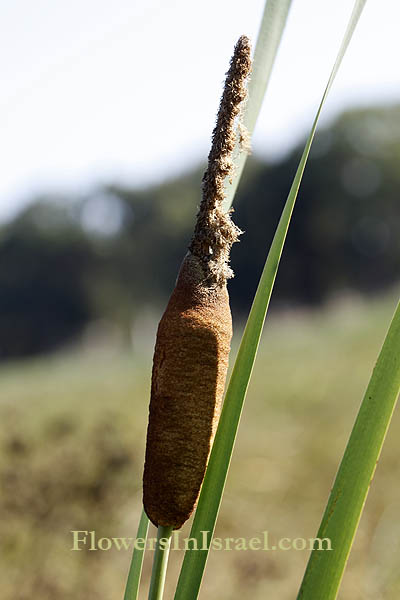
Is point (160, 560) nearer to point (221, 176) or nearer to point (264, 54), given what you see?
point (221, 176)

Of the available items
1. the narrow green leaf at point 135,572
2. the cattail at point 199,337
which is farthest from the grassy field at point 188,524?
the cattail at point 199,337

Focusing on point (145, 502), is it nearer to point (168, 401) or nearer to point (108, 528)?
point (168, 401)

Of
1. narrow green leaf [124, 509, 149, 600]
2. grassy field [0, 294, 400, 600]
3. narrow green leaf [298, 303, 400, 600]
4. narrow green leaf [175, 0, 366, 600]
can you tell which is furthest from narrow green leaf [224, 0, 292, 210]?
grassy field [0, 294, 400, 600]

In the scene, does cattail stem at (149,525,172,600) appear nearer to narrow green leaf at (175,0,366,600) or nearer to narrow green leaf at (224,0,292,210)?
narrow green leaf at (175,0,366,600)

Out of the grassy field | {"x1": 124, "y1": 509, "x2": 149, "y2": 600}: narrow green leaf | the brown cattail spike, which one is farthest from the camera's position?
the grassy field

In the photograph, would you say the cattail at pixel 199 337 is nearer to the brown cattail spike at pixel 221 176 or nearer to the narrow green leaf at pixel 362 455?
the brown cattail spike at pixel 221 176

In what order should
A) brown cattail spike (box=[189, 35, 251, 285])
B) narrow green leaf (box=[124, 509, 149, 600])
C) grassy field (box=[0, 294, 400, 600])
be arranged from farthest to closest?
grassy field (box=[0, 294, 400, 600])
narrow green leaf (box=[124, 509, 149, 600])
brown cattail spike (box=[189, 35, 251, 285])
